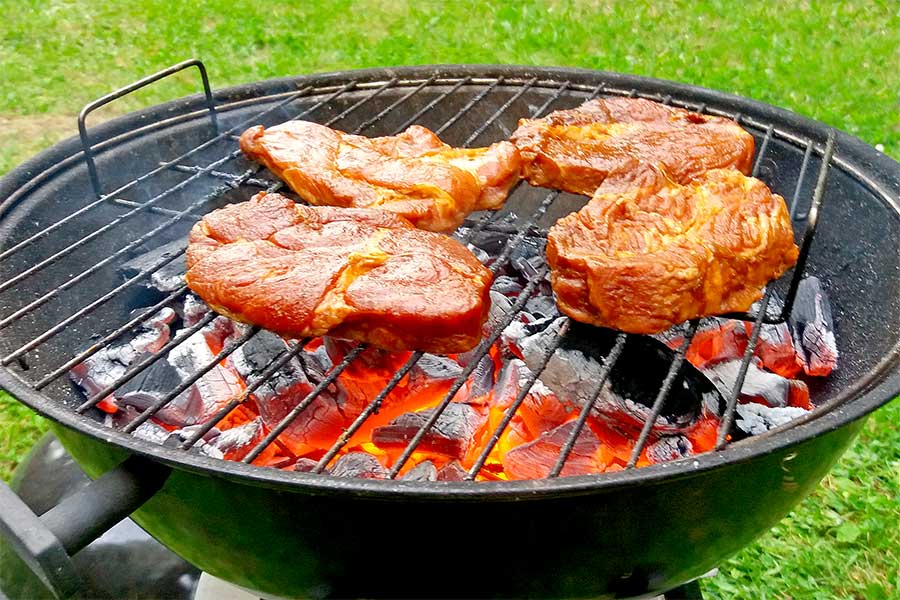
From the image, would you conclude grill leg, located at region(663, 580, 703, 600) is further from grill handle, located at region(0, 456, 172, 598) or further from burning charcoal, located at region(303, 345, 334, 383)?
grill handle, located at region(0, 456, 172, 598)

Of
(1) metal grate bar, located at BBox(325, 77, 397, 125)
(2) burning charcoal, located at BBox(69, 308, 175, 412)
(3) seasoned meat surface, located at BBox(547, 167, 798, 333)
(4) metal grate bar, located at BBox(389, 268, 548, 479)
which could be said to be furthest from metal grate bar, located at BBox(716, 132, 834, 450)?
(2) burning charcoal, located at BBox(69, 308, 175, 412)

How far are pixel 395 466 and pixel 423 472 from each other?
0.54m

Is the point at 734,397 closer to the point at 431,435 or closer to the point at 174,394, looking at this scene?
the point at 431,435

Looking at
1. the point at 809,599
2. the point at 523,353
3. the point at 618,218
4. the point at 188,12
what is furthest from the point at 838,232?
the point at 188,12

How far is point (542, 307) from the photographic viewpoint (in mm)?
2758

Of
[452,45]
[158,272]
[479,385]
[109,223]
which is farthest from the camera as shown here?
[452,45]

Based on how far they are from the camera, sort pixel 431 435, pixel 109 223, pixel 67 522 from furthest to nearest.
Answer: pixel 109 223 < pixel 431 435 < pixel 67 522

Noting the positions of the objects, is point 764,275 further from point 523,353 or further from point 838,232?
point 523,353

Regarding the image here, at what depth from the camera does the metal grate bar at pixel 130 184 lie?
2.39m

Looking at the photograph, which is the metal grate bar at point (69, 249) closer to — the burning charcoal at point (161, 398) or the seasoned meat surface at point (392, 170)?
the seasoned meat surface at point (392, 170)

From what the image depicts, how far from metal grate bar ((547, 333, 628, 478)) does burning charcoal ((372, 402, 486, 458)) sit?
0.34 metres

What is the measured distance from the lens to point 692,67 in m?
7.05

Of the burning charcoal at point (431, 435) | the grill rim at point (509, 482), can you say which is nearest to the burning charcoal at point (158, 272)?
the grill rim at point (509, 482)

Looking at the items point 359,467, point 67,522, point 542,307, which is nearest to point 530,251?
point 542,307
